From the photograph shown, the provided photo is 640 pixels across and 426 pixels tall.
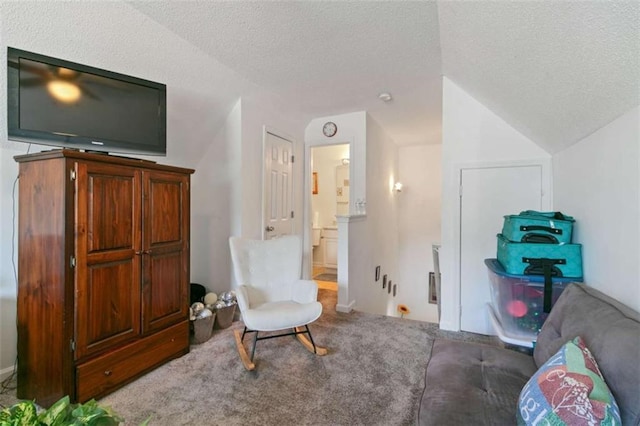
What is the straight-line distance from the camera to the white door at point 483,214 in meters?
2.73

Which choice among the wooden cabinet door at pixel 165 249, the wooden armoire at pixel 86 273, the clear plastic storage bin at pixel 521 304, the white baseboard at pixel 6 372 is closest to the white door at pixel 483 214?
the clear plastic storage bin at pixel 521 304

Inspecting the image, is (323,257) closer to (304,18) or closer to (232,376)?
(232,376)

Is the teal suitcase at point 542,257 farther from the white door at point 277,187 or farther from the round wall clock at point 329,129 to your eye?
the round wall clock at point 329,129

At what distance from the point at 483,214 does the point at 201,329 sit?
2785 mm

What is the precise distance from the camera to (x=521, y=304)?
205 cm

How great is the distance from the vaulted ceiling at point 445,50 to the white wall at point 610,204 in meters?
0.12

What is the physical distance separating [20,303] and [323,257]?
4443 millimetres

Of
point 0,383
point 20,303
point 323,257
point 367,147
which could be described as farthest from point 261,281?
point 323,257

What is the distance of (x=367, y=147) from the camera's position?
159 inches

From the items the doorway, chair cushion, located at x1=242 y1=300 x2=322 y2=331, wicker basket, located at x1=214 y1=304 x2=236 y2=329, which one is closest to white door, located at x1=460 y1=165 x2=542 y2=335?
chair cushion, located at x1=242 y1=300 x2=322 y2=331

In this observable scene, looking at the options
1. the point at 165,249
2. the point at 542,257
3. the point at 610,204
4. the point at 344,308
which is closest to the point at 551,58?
the point at 610,204

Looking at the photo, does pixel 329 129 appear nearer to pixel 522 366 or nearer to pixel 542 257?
pixel 542 257

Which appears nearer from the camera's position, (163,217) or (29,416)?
(29,416)

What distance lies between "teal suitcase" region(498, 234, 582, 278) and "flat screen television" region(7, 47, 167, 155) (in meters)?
2.68
